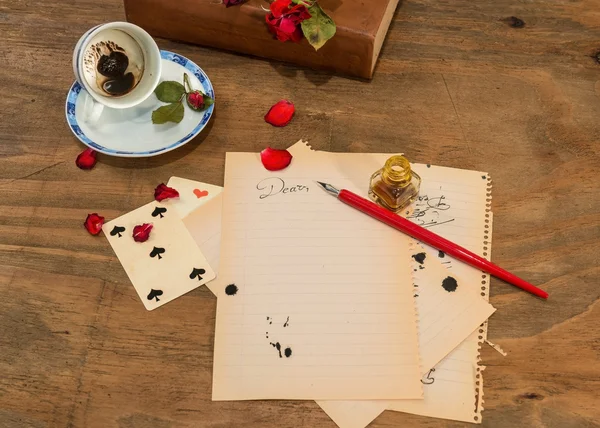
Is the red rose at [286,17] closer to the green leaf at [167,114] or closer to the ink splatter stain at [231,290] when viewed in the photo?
the green leaf at [167,114]

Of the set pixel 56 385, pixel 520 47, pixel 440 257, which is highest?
pixel 520 47

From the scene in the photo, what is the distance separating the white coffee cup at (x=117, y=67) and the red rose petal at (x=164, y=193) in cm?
15

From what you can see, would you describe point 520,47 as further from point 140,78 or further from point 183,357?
point 183,357

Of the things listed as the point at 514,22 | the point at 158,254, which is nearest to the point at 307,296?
the point at 158,254

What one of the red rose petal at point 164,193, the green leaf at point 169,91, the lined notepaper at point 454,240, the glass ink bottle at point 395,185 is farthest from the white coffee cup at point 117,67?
the glass ink bottle at point 395,185

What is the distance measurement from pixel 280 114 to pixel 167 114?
170 mm

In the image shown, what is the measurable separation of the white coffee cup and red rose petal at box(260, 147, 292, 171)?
0.20 metres

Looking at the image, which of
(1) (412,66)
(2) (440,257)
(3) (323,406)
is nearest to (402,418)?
(3) (323,406)

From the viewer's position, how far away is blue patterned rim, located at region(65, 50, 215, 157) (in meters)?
0.87

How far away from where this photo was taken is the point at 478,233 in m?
0.82

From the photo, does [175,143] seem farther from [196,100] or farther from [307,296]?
[307,296]

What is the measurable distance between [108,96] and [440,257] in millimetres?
529

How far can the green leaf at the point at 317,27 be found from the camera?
0.90m

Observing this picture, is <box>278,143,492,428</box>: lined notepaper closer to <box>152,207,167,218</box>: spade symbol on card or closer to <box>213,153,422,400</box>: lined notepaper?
<box>213,153,422,400</box>: lined notepaper
